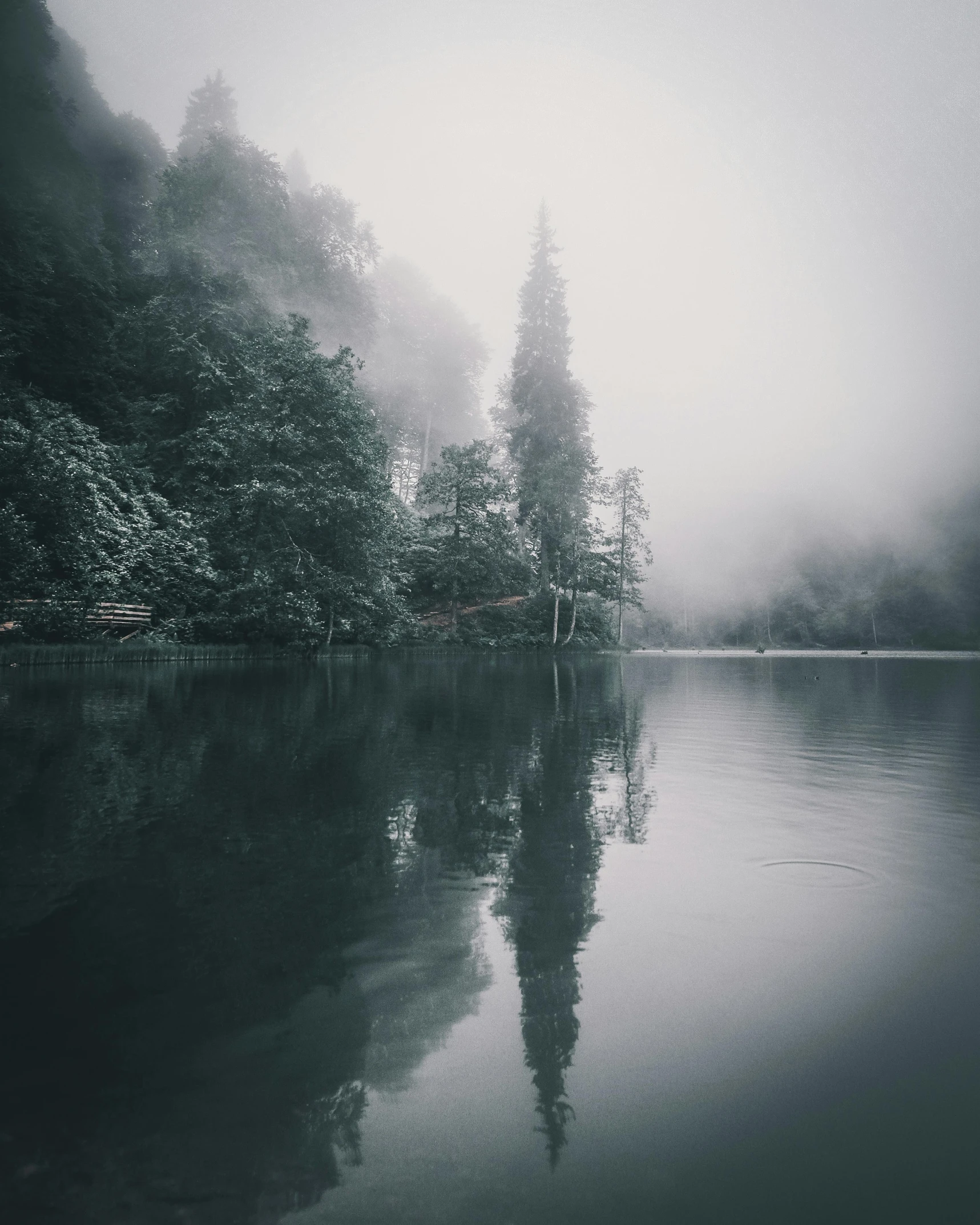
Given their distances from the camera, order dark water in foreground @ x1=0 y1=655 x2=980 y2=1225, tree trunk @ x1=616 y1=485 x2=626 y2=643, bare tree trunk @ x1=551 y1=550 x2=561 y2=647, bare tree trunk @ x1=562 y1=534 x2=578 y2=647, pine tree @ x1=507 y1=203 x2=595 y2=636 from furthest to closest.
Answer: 1. tree trunk @ x1=616 y1=485 x2=626 y2=643
2. pine tree @ x1=507 y1=203 x2=595 y2=636
3. bare tree trunk @ x1=562 y1=534 x2=578 y2=647
4. bare tree trunk @ x1=551 y1=550 x2=561 y2=647
5. dark water in foreground @ x1=0 y1=655 x2=980 y2=1225

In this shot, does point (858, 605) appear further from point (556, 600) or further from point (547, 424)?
point (556, 600)

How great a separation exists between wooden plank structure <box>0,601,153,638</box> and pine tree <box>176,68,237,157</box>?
159 feet

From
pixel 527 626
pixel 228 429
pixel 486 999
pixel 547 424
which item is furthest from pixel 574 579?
pixel 486 999

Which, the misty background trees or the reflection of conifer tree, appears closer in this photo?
the reflection of conifer tree

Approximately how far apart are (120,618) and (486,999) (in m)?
21.0

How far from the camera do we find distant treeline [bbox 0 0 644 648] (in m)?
20.8

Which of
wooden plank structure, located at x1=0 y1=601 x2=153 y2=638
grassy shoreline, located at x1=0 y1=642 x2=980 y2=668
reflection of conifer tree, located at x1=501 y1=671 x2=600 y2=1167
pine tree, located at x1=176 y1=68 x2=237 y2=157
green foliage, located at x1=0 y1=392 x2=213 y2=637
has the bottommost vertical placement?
reflection of conifer tree, located at x1=501 y1=671 x2=600 y2=1167

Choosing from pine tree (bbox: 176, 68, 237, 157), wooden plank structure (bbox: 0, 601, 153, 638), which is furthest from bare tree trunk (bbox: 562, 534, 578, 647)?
pine tree (bbox: 176, 68, 237, 157)

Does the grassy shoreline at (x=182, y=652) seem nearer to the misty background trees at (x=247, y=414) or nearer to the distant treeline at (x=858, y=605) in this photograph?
the misty background trees at (x=247, y=414)

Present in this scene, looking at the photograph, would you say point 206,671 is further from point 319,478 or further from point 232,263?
point 232,263

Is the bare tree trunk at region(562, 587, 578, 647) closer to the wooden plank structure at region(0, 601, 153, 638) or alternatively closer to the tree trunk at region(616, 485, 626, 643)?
the tree trunk at region(616, 485, 626, 643)

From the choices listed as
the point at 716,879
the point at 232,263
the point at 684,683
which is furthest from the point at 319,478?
the point at 716,879

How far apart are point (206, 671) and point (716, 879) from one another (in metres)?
16.6

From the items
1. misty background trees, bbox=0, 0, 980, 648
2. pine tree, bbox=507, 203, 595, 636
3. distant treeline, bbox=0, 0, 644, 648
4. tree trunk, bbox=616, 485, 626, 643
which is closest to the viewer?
distant treeline, bbox=0, 0, 644, 648
